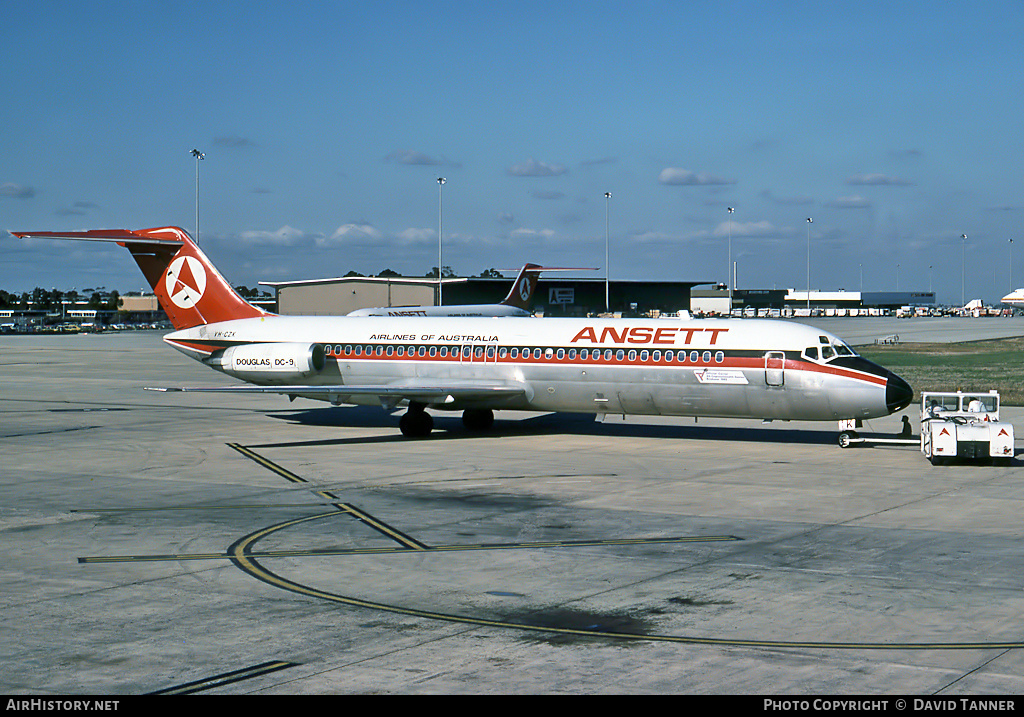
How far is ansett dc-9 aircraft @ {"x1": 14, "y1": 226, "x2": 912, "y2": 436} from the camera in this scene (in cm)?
2831

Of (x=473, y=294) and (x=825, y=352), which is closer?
(x=825, y=352)

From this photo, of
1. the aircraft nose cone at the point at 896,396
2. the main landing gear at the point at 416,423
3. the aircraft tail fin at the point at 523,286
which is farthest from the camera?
the aircraft tail fin at the point at 523,286

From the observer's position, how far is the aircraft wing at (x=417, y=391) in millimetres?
30281

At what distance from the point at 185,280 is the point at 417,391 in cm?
1183

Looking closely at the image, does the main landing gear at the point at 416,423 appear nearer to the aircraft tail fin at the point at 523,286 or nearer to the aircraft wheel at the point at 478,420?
the aircraft wheel at the point at 478,420

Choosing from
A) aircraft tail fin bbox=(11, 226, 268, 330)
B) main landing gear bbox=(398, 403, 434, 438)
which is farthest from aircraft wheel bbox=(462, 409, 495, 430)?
aircraft tail fin bbox=(11, 226, 268, 330)

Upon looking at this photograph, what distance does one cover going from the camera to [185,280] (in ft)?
121

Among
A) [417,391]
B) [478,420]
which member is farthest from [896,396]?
[417,391]

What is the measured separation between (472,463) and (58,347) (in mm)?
74691

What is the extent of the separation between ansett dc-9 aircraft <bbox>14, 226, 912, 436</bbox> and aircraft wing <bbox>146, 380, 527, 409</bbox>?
1.7 inches

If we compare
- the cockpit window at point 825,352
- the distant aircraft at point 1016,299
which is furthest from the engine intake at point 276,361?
the distant aircraft at point 1016,299

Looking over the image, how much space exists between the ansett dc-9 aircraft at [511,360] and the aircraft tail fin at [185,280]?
0.17 ft

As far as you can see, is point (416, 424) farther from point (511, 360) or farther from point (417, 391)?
point (511, 360)

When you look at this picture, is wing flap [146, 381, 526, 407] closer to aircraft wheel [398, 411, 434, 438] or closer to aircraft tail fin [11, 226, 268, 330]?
aircraft wheel [398, 411, 434, 438]
